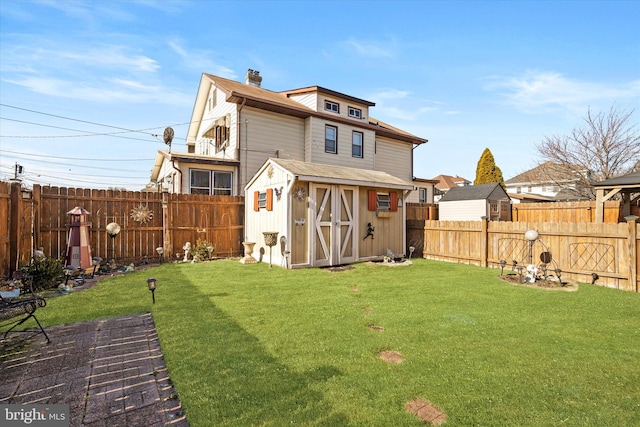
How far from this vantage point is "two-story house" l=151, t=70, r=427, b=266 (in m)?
9.63

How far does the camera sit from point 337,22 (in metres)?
11.0

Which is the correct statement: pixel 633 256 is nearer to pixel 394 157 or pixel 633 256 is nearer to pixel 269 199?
pixel 269 199

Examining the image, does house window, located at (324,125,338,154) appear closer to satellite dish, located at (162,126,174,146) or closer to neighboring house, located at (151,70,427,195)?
neighboring house, located at (151,70,427,195)

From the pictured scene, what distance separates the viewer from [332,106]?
1717cm

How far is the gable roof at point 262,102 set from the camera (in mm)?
13602

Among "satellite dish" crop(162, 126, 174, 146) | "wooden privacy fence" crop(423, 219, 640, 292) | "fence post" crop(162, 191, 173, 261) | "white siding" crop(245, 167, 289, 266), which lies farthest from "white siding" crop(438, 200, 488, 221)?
"satellite dish" crop(162, 126, 174, 146)

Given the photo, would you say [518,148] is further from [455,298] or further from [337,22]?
[455,298]

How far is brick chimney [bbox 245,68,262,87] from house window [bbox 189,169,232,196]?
23.8 feet

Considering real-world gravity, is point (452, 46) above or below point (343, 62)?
below

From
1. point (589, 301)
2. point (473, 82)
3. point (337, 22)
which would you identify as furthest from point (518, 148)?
point (589, 301)

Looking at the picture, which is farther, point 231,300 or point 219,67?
point 219,67

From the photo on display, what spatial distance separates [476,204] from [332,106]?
1039 centimetres

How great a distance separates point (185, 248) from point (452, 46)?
39.5 feet

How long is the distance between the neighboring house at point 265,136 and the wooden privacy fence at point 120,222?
237 centimetres
